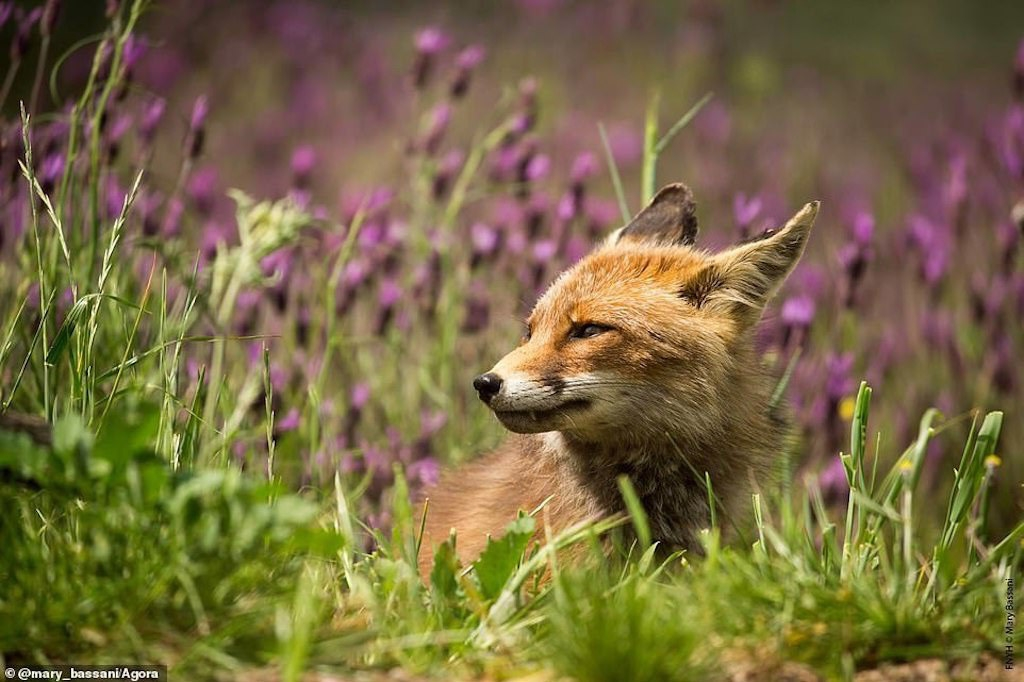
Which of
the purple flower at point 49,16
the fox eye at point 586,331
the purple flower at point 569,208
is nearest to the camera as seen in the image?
the fox eye at point 586,331

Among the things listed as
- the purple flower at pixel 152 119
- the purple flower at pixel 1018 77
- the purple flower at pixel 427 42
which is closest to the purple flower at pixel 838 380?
the purple flower at pixel 1018 77

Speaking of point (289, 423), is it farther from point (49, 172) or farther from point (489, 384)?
point (489, 384)

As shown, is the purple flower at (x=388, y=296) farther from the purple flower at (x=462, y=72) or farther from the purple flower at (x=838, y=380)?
the purple flower at (x=838, y=380)

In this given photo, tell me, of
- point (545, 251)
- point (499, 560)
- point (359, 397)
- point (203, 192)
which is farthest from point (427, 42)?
point (499, 560)

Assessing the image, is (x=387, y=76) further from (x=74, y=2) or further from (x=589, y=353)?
(x=589, y=353)

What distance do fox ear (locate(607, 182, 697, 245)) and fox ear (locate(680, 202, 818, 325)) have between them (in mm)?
592

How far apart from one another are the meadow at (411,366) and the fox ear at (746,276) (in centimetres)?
52

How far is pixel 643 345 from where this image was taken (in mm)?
3566

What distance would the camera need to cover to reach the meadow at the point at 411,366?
7.56 ft

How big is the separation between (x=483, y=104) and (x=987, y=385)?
766 cm

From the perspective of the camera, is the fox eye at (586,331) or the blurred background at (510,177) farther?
the blurred background at (510,177)

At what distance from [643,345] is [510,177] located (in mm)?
2574

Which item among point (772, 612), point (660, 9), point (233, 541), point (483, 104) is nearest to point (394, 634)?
point (233, 541)

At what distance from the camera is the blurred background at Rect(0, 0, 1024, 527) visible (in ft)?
16.4
